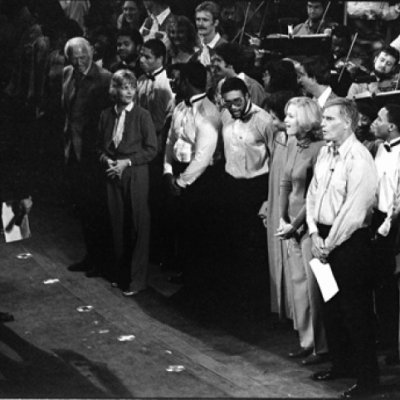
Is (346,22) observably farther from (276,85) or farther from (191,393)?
(191,393)

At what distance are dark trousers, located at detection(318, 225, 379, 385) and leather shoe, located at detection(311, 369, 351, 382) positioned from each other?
109mm

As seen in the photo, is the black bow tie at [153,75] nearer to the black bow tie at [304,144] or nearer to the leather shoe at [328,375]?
the black bow tie at [304,144]

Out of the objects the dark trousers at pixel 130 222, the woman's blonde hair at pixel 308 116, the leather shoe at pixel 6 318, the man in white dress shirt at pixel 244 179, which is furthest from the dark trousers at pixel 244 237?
the leather shoe at pixel 6 318

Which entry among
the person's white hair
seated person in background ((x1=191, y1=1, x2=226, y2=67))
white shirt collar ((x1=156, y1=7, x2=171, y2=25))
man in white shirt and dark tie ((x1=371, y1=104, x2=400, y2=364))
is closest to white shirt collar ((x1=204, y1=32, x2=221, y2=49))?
seated person in background ((x1=191, y1=1, x2=226, y2=67))

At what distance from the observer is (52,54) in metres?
6.34

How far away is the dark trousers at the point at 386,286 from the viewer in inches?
214

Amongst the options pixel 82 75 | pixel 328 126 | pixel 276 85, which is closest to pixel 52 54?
pixel 82 75

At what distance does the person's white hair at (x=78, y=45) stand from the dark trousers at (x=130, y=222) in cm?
66

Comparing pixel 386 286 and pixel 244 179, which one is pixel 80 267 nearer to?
pixel 244 179

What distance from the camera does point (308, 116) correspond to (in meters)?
5.55

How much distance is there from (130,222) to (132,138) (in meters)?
0.44

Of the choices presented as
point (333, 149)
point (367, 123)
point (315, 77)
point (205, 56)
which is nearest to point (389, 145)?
point (367, 123)

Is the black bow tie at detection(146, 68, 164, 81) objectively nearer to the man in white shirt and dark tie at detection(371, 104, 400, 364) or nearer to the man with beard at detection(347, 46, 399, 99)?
the man with beard at detection(347, 46, 399, 99)

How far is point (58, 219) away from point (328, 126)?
1.65 metres
